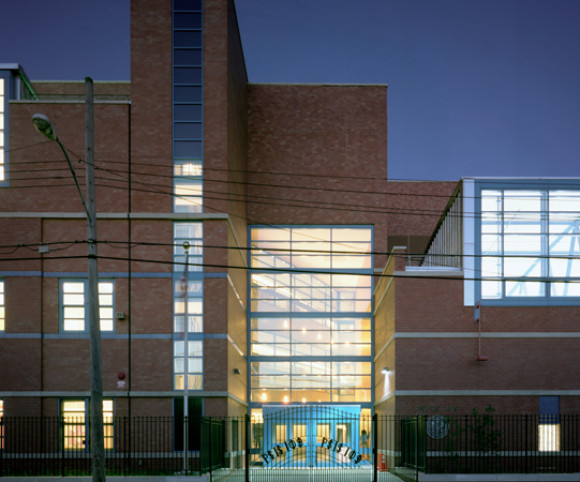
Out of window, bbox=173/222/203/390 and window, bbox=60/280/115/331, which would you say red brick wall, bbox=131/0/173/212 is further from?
window, bbox=60/280/115/331

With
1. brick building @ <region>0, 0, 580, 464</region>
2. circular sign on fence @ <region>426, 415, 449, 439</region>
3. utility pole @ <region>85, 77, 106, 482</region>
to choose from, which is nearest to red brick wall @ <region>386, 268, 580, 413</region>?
brick building @ <region>0, 0, 580, 464</region>

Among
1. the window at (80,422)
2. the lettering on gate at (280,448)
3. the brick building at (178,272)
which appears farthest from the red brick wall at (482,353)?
the window at (80,422)

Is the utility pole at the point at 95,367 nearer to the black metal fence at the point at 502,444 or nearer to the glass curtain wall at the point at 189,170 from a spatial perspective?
the glass curtain wall at the point at 189,170

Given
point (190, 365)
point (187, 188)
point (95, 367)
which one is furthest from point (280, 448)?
point (187, 188)

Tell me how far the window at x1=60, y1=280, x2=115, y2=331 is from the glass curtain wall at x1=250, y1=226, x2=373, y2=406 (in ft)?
35.0

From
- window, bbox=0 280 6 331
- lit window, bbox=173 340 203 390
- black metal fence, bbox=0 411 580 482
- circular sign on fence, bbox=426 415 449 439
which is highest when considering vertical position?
window, bbox=0 280 6 331

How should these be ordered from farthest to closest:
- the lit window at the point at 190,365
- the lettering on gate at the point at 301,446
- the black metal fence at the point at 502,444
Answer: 1. the lit window at the point at 190,365
2. the black metal fence at the point at 502,444
3. the lettering on gate at the point at 301,446

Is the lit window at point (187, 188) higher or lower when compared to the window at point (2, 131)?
lower

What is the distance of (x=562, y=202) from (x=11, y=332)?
2331 centimetres

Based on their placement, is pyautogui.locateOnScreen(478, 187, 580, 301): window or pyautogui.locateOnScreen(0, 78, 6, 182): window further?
pyautogui.locateOnScreen(0, 78, 6, 182): window

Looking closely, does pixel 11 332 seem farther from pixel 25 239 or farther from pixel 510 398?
pixel 510 398

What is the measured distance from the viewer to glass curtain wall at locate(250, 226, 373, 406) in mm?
36406

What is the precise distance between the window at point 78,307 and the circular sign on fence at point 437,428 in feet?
Result: 43.7

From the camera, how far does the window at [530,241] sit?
2733 cm
